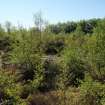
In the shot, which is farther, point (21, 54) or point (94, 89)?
point (21, 54)

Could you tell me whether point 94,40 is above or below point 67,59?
above

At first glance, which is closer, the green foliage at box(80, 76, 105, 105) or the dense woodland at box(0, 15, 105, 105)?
the green foliage at box(80, 76, 105, 105)

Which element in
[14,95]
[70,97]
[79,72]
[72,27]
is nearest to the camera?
[14,95]

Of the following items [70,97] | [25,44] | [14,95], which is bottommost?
[70,97]

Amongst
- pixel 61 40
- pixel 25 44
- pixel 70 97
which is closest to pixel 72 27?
pixel 61 40

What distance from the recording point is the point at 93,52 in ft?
73.8

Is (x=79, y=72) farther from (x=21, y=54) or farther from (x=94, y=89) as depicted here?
(x=94, y=89)

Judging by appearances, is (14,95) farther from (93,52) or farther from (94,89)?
(93,52)

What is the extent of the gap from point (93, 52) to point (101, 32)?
1.82m

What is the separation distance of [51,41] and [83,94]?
1165 inches

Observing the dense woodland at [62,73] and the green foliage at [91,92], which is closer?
the green foliage at [91,92]

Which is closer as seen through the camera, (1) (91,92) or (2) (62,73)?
(1) (91,92)

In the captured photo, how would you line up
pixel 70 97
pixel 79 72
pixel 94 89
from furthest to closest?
pixel 79 72 < pixel 70 97 < pixel 94 89

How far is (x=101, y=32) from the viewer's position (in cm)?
2167
